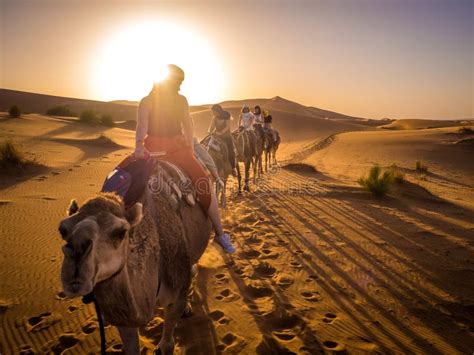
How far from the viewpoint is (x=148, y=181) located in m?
2.68

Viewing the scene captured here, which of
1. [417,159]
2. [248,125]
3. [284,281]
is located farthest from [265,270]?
[417,159]

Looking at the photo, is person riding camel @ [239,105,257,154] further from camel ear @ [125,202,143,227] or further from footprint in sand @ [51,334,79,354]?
camel ear @ [125,202,143,227]

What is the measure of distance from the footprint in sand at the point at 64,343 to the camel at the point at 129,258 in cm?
121

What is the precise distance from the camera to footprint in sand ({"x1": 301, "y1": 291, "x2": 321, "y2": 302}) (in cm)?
428

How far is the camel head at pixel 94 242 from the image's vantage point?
1.43 meters

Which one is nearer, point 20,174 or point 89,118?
point 20,174

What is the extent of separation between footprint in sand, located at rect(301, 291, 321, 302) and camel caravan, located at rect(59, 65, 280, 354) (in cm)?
142

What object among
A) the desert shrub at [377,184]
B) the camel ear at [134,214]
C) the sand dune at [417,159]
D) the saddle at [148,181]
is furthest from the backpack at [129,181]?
the sand dune at [417,159]

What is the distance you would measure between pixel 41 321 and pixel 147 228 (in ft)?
8.90

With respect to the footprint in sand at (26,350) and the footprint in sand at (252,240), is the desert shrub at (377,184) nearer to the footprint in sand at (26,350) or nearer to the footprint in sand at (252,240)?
the footprint in sand at (252,240)

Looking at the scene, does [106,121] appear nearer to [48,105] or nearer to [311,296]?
[311,296]

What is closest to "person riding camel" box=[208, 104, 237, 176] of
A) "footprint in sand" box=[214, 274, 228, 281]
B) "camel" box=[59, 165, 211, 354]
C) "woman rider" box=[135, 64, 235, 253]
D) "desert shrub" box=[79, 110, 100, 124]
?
"footprint in sand" box=[214, 274, 228, 281]

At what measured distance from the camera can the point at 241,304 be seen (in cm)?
414

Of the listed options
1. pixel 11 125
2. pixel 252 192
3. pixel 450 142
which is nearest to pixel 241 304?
pixel 252 192
